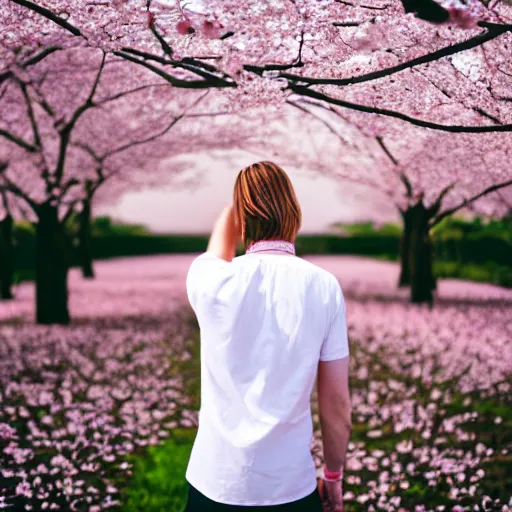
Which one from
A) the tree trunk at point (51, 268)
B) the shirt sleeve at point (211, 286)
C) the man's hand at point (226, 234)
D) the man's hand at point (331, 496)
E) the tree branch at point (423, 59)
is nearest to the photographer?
the shirt sleeve at point (211, 286)

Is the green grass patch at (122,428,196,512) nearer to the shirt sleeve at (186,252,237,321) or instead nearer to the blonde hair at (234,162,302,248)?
the shirt sleeve at (186,252,237,321)

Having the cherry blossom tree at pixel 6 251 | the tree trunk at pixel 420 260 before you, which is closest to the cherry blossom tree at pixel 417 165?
the tree trunk at pixel 420 260

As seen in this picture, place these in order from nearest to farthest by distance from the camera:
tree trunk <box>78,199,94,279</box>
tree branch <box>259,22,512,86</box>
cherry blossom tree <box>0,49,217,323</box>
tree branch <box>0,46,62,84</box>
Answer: tree branch <box>259,22,512,86</box>, tree branch <box>0,46,62,84</box>, cherry blossom tree <box>0,49,217,323</box>, tree trunk <box>78,199,94,279</box>

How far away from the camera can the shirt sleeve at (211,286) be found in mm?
1790

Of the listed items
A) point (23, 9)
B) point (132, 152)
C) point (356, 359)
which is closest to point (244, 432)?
point (23, 9)

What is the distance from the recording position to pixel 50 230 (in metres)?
9.41

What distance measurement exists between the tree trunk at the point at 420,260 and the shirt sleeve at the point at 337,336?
9987 millimetres

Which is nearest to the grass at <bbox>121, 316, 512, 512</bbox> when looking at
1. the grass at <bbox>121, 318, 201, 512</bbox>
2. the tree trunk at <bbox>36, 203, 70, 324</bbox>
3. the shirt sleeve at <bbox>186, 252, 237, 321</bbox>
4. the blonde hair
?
the grass at <bbox>121, 318, 201, 512</bbox>

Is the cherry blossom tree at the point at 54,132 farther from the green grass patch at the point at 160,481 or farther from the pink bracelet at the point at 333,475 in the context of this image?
the pink bracelet at the point at 333,475

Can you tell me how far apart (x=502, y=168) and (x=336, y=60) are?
84.1 inches

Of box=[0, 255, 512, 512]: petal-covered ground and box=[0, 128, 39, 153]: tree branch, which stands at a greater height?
box=[0, 128, 39, 153]: tree branch

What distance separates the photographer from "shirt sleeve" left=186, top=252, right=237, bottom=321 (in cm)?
179

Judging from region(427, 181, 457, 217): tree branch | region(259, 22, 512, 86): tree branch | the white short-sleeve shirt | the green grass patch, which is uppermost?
region(259, 22, 512, 86): tree branch

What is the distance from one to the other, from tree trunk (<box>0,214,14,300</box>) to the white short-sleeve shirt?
13415 mm
